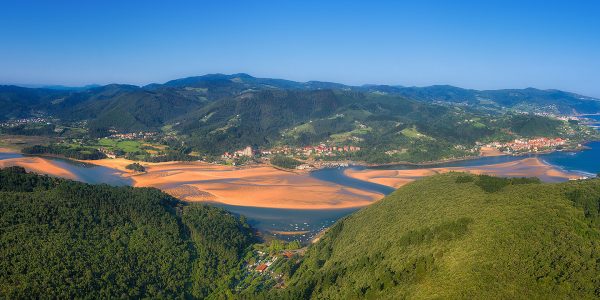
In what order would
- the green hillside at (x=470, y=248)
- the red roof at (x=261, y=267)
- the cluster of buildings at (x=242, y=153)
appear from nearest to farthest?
the green hillside at (x=470, y=248)
the red roof at (x=261, y=267)
the cluster of buildings at (x=242, y=153)

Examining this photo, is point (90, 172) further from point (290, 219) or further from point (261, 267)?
point (261, 267)

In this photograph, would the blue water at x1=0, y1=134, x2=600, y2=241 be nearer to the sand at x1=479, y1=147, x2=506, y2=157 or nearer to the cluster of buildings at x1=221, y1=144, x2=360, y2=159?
the sand at x1=479, y1=147, x2=506, y2=157

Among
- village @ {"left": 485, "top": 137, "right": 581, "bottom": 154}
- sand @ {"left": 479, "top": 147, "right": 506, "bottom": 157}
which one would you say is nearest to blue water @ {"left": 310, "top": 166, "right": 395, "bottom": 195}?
sand @ {"left": 479, "top": 147, "right": 506, "bottom": 157}

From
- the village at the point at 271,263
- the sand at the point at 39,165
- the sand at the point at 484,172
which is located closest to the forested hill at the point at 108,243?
the village at the point at 271,263

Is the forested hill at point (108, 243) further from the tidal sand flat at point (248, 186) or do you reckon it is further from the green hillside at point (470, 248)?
the tidal sand flat at point (248, 186)

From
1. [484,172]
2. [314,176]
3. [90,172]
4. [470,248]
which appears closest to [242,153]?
[314,176]

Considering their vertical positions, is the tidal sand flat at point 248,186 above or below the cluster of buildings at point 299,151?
below
